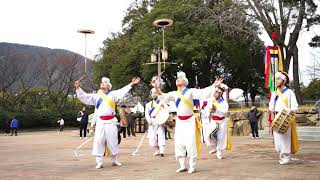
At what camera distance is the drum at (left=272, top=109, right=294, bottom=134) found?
927cm

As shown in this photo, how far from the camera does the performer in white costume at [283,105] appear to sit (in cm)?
947

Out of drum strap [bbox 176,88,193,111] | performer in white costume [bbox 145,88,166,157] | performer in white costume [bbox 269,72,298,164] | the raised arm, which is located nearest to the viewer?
drum strap [bbox 176,88,193,111]

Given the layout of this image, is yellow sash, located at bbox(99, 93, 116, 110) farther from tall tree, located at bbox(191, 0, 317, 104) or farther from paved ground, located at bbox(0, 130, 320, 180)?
tall tree, located at bbox(191, 0, 317, 104)

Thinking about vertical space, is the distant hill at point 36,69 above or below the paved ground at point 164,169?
above

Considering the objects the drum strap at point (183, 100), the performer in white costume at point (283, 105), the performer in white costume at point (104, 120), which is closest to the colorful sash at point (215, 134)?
the performer in white costume at point (283, 105)

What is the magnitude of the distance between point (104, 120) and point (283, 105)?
429cm

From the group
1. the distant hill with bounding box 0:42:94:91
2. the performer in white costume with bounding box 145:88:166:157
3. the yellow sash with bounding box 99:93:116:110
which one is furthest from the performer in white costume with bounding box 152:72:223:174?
the distant hill with bounding box 0:42:94:91

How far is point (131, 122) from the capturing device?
26.5 meters

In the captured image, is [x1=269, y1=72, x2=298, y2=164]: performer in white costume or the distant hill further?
the distant hill

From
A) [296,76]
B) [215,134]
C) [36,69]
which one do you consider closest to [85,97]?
[215,134]

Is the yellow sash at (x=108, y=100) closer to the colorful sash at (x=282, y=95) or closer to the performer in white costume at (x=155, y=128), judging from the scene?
the performer in white costume at (x=155, y=128)

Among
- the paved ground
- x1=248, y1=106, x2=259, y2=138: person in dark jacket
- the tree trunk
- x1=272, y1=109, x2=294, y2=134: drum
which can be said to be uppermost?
the tree trunk

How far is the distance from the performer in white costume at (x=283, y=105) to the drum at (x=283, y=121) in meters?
0.15

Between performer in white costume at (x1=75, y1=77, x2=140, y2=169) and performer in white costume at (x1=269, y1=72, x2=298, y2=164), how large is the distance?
339 cm
